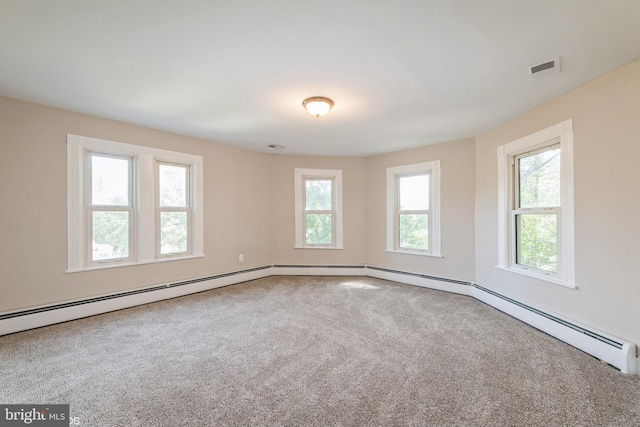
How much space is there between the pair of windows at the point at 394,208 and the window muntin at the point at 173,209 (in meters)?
1.95

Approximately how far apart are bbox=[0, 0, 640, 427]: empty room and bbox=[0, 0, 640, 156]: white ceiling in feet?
0.06

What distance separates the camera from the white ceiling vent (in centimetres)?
216

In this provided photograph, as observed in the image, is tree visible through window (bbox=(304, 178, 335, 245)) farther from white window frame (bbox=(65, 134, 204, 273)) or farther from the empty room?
white window frame (bbox=(65, 134, 204, 273))

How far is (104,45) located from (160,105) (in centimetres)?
108

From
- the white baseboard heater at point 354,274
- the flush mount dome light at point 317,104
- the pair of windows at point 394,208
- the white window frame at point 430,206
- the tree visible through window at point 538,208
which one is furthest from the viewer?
the pair of windows at point 394,208

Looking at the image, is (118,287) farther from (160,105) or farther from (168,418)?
(168,418)

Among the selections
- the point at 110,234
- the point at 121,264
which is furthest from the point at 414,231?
the point at 110,234

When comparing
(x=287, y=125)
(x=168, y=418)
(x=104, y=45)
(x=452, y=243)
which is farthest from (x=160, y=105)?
(x=452, y=243)

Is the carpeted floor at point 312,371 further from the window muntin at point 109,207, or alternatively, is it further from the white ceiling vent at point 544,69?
the white ceiling vent at point 544,69

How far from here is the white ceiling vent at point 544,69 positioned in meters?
2.16

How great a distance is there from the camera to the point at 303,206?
18.0 feet

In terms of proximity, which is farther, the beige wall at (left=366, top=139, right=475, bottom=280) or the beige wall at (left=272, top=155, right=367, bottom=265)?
the beige wall at (left=272, top=155, right=367, bottom=265)

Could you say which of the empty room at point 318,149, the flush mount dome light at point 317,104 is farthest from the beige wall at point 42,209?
the flush mount dome light at point 317,104

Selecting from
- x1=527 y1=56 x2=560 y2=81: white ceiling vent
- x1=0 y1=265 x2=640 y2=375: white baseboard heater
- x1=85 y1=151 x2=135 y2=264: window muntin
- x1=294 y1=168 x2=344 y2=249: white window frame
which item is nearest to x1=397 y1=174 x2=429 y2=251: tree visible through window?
x1=0 y1=265 x2=640 y2=375: white baseboard heater
